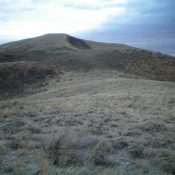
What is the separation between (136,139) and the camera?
38.0 feet

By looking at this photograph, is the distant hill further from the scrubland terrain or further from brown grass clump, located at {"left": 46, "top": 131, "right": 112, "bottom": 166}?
brown grass clump, located at {"left": 46, "top": 131, "right": 112, "bottom": 166}

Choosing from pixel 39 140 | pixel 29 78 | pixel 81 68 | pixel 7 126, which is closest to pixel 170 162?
pixel 39 140

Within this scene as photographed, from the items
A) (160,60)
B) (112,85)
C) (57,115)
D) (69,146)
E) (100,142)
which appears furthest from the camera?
(160,60)

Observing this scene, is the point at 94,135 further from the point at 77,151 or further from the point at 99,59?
the point at 99,59

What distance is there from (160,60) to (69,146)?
184 feet

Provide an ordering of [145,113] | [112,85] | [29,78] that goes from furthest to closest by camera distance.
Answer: [29,78]
[112,85]
[145,113]

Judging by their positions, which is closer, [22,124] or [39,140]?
[39,140]

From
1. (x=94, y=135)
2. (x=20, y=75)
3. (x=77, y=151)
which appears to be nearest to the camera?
(x=77, y=151)

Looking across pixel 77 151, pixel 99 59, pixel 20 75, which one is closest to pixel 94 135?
pixel 77 151

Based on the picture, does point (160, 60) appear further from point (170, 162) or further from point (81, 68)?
point (170, 162)

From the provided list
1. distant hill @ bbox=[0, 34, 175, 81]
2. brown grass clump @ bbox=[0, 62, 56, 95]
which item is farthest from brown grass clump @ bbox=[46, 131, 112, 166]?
distant hill @ bbox=[0, 34, 175, 81]

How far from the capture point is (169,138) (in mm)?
11852

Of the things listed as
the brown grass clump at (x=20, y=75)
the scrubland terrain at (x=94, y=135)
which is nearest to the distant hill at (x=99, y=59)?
the brown grass clump at (x=20, y=75)

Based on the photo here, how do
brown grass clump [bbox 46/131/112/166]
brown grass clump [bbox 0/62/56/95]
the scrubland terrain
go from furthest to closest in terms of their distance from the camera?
1. brown grass clump [bbox 0/62/56/95]
2. brown grass clump [bbox 46/131/112/166]
3. the scrubland terrain
